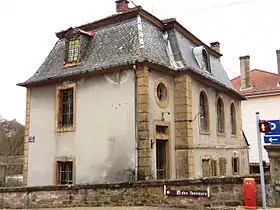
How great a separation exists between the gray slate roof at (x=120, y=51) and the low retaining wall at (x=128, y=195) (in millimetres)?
4967

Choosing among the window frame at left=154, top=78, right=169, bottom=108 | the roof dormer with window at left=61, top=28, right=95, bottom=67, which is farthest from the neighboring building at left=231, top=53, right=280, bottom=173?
the roof dormer with window at left=61, top=28, right=95, bottom=67

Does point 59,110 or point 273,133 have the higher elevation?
point 59,110

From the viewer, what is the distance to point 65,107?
16.9 metres

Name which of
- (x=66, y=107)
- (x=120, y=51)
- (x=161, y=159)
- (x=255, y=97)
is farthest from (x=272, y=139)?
(x=255, y=97)

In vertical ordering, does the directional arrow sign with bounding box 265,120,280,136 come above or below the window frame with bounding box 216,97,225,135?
below

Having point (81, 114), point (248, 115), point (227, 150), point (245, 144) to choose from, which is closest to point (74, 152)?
point (81, 114)

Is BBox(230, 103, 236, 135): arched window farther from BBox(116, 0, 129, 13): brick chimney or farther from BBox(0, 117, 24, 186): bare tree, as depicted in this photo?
BBox(0, 117, 24, 186): bare tree

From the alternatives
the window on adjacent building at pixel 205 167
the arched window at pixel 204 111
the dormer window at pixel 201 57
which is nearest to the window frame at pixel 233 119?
the dormer window at pixel 201 57

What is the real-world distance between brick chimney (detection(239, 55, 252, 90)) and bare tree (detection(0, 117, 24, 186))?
20.0 metres

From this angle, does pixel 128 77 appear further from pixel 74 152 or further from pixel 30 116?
pixel 30 116

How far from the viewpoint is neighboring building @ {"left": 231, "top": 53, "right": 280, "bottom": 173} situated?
31014mm

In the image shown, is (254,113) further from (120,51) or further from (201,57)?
(120,51)

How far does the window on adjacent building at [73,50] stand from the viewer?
1672cm

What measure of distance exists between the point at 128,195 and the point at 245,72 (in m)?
24.1
